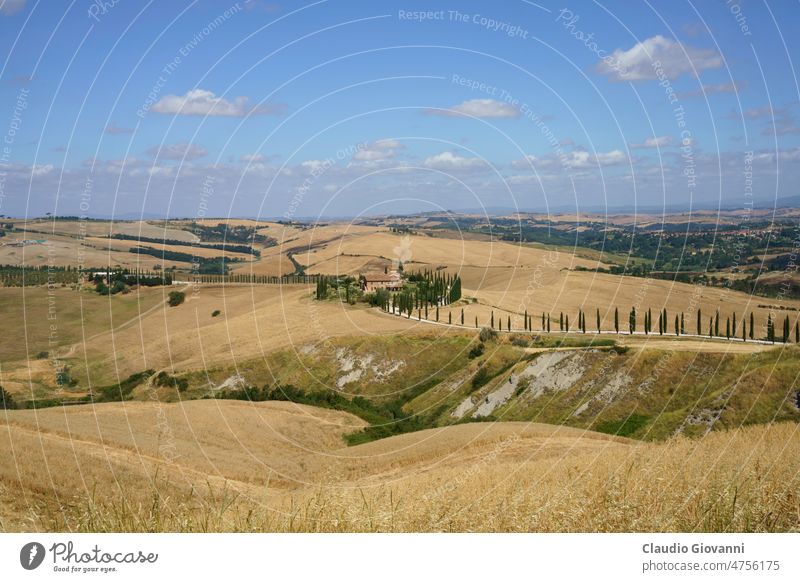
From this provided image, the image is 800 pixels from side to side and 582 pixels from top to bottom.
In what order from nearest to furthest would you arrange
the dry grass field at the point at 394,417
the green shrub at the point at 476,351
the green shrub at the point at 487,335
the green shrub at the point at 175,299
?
the dry grass field at the point at 394,417 < the green shrub at the point at 476,351 < the green shrub at the point at 487,335 < the green shrub at the point at 175,299

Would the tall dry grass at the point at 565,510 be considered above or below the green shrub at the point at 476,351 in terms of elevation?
above

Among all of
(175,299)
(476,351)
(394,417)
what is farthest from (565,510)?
(175,299)

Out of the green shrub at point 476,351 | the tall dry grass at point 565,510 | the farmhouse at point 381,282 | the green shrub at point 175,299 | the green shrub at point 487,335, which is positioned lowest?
the green shrub at point 476,351

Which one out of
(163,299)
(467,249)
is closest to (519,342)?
(163,299)

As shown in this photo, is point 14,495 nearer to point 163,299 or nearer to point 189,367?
Answer: point 189,367

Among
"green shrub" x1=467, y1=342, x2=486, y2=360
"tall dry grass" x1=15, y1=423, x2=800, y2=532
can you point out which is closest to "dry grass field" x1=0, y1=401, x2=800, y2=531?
"tall dry grass" x1=15, y1=423, x2=800, y2=532

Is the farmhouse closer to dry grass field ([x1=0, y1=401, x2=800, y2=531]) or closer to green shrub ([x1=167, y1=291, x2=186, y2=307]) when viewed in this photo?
green shrub ([x1=167, y1=291, x2=186, y2=307])

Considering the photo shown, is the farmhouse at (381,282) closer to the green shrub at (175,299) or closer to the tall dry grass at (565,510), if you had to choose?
the green shrub at (175,299)

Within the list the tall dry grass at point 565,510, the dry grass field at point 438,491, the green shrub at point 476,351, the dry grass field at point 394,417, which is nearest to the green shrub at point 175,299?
the dry grass field at point 394,417
